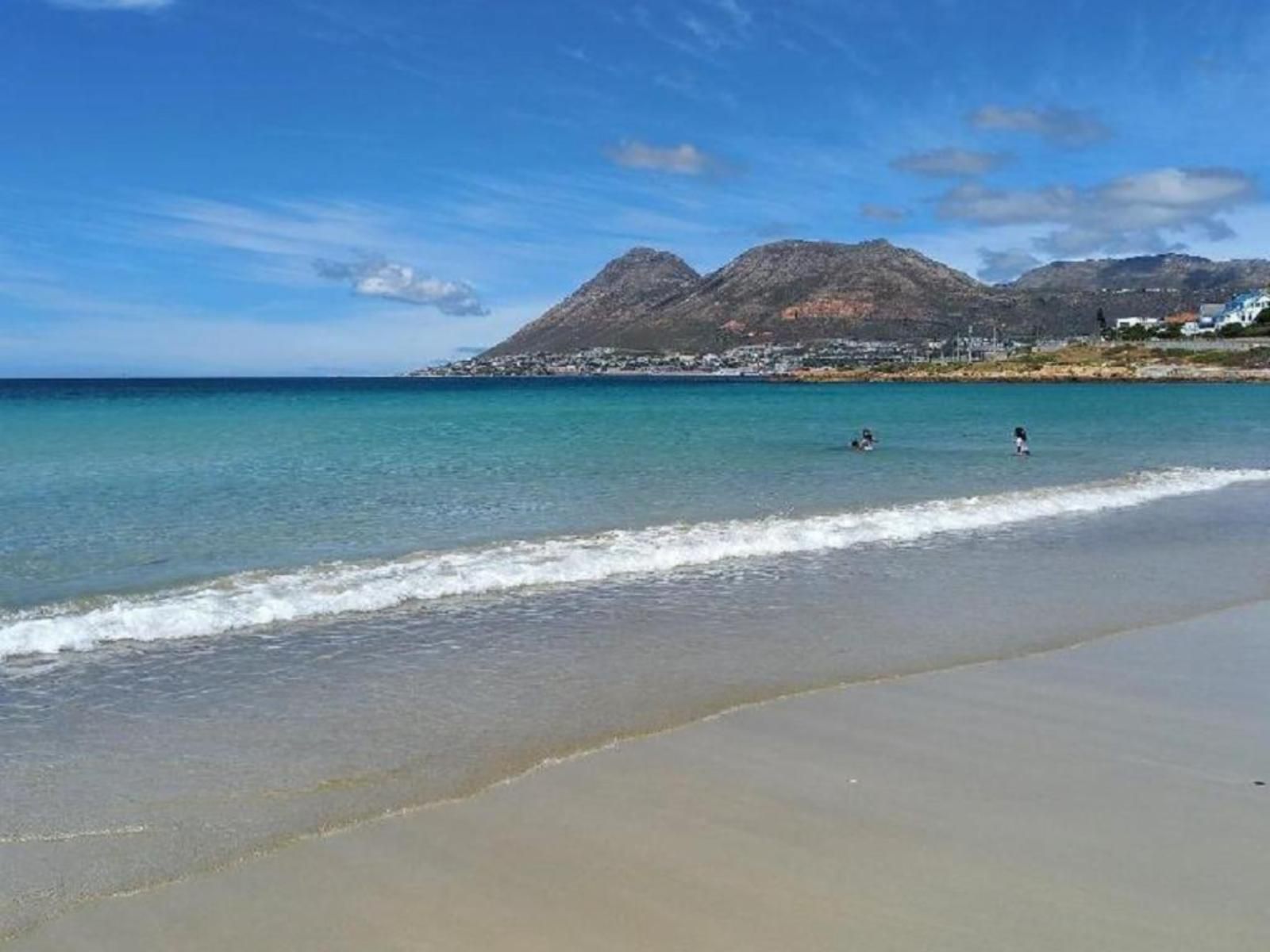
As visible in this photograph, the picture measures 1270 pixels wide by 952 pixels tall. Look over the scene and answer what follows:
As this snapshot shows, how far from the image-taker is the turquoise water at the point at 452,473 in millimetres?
16391

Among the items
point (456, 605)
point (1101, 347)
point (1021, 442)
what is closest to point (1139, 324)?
point (1101, 347)

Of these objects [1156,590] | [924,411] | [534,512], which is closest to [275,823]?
[1156,590]

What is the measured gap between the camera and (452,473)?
2838cm

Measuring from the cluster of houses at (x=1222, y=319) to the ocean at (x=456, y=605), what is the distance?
140593 mm

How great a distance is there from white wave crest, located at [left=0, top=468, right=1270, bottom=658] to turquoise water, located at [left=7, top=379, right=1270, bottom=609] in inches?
38.6

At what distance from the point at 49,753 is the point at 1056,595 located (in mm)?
10795

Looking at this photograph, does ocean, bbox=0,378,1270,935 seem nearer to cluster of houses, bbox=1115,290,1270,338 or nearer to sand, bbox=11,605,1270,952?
sand, bbox=11,605,1270,952

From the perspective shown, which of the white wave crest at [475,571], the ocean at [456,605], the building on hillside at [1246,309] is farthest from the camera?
the building on hillside at [1246,309]

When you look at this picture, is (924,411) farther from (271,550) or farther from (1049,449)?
(271,550)

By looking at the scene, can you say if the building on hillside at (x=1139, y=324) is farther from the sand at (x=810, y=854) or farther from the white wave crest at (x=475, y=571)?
the sand at (x=810, y=854)

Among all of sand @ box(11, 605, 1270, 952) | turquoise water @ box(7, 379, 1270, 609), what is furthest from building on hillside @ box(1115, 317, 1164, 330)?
sand @ box(11, 605, 1270, 952)

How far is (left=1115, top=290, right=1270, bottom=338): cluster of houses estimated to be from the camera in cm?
15362

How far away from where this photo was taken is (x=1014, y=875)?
528 cm

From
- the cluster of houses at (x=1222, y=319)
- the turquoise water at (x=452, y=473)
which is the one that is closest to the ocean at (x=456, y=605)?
the turquoise water at (x=452, y=473)
